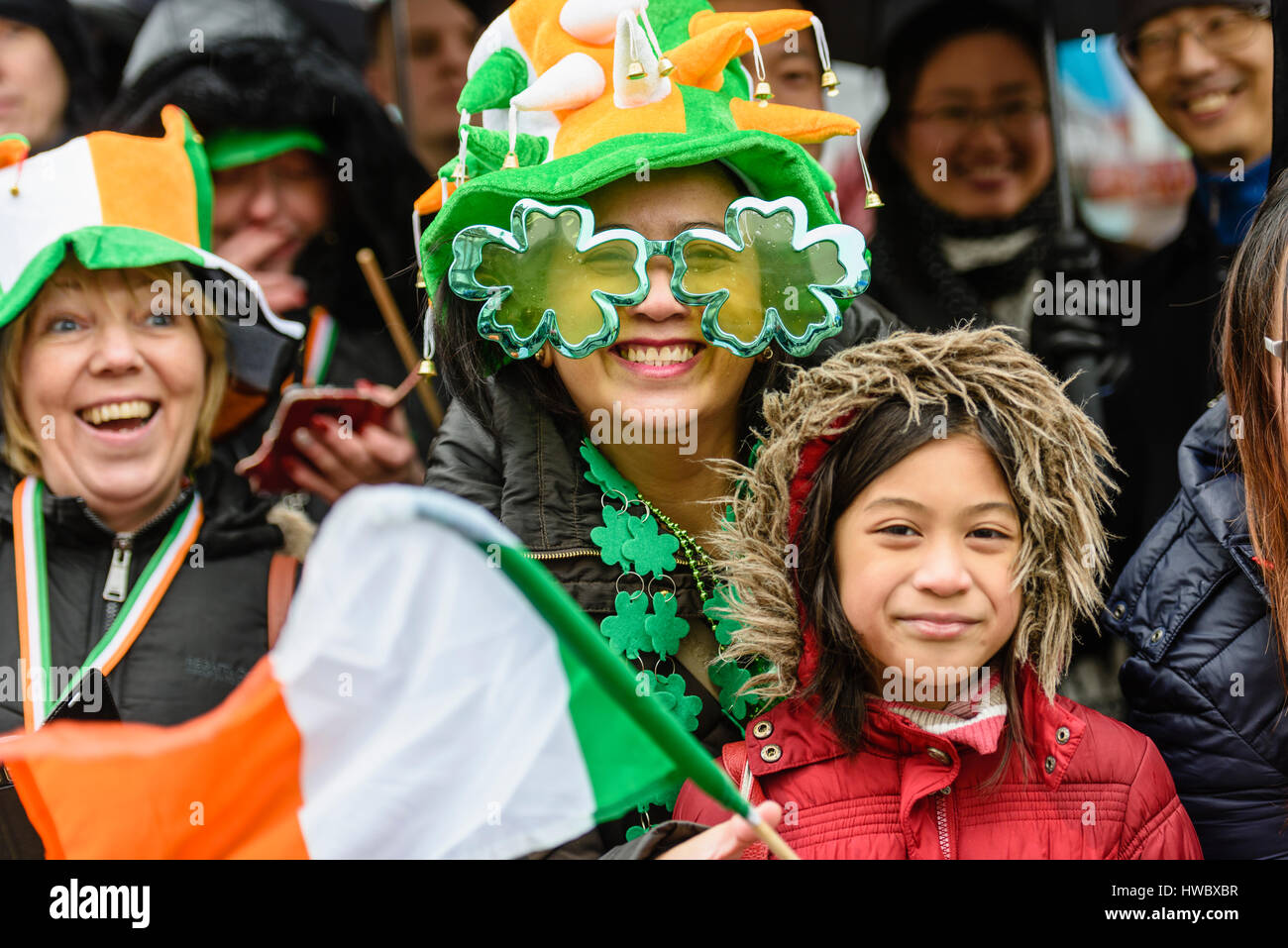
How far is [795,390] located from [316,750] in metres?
1.02

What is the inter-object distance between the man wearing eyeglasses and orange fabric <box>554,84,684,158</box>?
1.44 metres

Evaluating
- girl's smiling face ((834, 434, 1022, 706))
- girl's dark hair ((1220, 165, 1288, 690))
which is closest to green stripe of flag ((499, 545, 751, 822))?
girl's smiling face ((834, 434, 1022, 706))

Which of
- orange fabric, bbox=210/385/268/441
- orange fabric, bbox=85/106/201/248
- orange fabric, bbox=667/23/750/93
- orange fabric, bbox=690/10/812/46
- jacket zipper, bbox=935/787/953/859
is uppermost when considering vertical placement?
orange fabric, bbox=690/10/812/46

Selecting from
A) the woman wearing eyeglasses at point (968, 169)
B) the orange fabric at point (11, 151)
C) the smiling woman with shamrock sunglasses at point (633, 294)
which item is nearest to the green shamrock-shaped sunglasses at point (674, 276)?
the smiling woman with shamrock sunglasses at point (633, 294)

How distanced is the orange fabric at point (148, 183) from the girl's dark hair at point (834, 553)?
1.60m

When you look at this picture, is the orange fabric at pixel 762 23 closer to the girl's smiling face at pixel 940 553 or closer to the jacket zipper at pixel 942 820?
the girl's smiling face at pixel 940 553

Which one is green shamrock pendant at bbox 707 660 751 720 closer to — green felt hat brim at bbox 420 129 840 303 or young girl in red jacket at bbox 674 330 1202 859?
young girl in red jacket at bbox 674 330 1202 859

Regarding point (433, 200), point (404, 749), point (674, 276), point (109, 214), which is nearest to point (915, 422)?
point (674, 276)

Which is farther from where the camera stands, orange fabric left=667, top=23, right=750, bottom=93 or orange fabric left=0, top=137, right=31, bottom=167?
orange fabric left=0, top=137, right=31, bottom=167

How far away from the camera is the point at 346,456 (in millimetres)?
3312

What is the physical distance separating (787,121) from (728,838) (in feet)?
4.43

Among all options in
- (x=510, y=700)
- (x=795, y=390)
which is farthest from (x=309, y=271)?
(x=510, y=700)

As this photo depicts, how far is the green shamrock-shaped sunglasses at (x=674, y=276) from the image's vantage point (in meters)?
2.47

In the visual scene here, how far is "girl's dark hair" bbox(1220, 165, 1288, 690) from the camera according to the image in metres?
2.53
